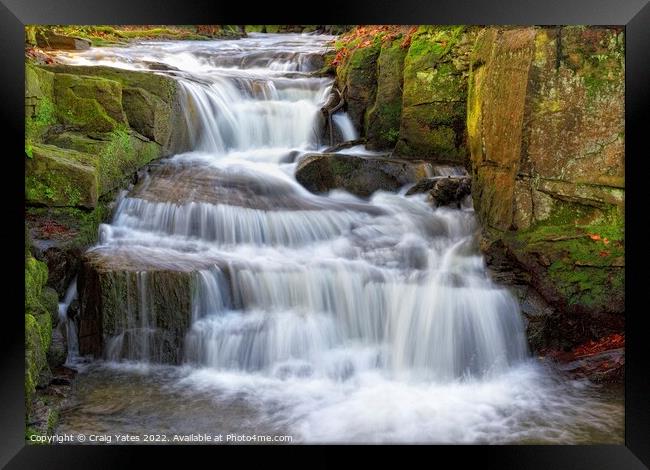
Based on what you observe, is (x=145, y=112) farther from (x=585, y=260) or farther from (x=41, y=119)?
(x=585, y=260)

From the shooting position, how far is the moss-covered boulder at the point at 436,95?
8.19m

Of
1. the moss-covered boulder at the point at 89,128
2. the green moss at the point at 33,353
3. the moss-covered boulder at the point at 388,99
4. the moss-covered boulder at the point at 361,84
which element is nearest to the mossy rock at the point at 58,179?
the moss-covered boulder at the point at 89,128

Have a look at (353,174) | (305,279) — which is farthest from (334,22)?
(353,174)

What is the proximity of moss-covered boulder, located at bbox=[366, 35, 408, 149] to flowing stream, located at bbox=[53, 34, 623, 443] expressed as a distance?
2067 mm

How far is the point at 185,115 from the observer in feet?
27.0

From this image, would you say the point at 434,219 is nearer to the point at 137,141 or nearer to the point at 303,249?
the point at 303,249

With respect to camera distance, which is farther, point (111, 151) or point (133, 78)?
point (133, 78)

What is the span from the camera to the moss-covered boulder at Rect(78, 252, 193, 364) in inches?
189

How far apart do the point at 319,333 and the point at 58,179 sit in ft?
9.32

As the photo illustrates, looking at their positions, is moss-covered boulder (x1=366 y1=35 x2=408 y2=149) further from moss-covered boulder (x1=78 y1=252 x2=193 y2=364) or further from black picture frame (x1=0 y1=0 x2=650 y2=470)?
black picture frame (x1=0 y1=0 x2=650 y2=470)

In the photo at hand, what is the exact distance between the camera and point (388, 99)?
9109 mm

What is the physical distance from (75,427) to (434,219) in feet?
14.2

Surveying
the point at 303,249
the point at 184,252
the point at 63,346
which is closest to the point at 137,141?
the point at 184,252

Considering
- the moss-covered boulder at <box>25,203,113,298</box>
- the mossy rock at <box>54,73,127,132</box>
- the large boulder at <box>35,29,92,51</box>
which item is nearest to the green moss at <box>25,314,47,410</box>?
the moss-covered boulder at <box>25,203,113,298</box>
